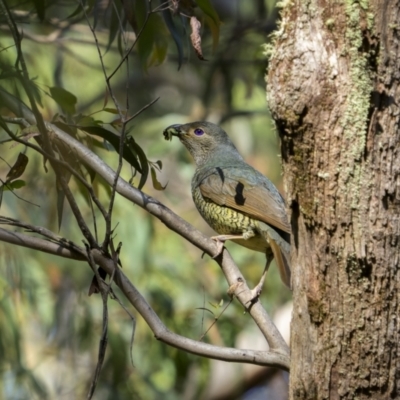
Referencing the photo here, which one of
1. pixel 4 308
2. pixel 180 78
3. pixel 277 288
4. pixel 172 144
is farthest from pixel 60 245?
pixel 180 78

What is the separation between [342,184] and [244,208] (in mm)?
2792

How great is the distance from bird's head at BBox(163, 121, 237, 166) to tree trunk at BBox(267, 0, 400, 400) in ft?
12.1

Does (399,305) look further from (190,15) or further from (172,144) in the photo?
(172,144)

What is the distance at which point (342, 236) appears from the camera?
236 centimetres

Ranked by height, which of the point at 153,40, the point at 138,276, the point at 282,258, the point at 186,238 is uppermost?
the point at 153,40

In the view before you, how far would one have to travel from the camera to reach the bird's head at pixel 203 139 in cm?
614

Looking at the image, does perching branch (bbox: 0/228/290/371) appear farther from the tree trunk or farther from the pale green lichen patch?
the pale green lichen patch

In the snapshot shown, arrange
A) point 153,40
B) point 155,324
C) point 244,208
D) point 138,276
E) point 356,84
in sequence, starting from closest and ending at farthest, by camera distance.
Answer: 1. point 356,84
2. point 155,324
3. point 153,40
4. point 244,208
5. point 138,276

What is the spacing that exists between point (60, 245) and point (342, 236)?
44.6 inches

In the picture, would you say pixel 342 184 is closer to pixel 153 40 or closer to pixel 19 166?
pixel 19 166

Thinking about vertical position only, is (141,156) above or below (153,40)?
below

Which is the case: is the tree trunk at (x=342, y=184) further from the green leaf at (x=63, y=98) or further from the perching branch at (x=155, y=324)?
the green leaf at (x=63, y=98)

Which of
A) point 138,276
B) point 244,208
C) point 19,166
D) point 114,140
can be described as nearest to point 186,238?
point 114,140

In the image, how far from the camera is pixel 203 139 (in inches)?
242
